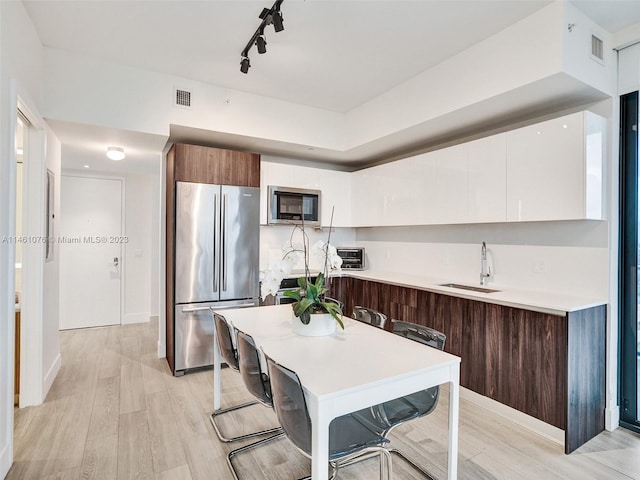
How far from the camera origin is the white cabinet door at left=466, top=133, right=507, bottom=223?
9.49 ft

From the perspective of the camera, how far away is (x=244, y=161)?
12.3 feet

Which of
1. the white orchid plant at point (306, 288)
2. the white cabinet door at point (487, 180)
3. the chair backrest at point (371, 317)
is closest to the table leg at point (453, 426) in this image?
the white orchid plant at point (306, 288)

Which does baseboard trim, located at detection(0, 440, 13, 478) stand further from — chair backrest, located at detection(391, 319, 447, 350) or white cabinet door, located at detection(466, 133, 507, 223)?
white cabinet door, located at detection(466, 133, 507, 223)

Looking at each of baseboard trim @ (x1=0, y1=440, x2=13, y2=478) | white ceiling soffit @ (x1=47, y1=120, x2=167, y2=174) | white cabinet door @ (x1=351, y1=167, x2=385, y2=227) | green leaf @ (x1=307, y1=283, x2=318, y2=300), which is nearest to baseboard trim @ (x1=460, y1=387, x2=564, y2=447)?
green leaf @ (x1=307, y1=283, x2=318, y2=300)

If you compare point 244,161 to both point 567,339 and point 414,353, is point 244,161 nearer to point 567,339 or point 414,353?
point 414,353

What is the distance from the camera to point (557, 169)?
253cm

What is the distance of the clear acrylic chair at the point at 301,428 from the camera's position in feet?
4.68

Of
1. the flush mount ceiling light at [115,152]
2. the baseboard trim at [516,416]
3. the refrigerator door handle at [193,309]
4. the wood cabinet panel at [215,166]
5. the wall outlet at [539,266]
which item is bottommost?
the baseboard trim at [516,416]

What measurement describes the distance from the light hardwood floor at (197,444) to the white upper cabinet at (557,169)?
1.53 metres

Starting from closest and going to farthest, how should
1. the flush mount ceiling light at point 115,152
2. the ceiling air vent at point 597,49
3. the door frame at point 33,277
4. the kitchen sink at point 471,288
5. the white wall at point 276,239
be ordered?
the ceiling air vent at point 597,49 < the door frame at point 33,277 < the kitchen sink at point 471,288 < the flush mount ceiling light at point 115,152 < the white wall at point 276,239

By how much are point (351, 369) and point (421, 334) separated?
0.77 m

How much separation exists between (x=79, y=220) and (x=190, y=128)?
301 cm

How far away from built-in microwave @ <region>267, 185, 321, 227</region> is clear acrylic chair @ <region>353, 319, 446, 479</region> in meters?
2.36

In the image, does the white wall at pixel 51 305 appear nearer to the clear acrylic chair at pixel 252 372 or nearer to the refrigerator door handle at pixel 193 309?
the refrigerator door handle at pixel 193 309
